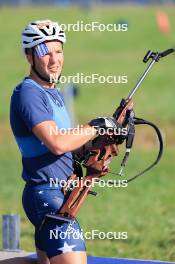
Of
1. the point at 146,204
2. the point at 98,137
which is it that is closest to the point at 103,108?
the point at 146,204

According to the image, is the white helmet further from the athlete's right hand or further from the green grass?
the green grass

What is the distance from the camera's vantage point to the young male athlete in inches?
210

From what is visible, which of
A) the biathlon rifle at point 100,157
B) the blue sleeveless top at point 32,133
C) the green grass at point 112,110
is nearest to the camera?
the blue sleeveless top at point 32,133

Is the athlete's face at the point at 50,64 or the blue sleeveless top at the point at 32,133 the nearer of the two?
the blue sleeveless top at the point at 32,133

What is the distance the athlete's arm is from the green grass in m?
3.82

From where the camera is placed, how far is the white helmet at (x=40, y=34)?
5.61 meters

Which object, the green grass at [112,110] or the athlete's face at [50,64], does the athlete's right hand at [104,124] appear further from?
the green grass at [112,110]

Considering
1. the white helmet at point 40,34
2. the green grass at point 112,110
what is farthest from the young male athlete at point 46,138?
the green grass at point 112,110

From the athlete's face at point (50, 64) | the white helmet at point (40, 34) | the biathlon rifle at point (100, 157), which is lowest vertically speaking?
the biathlon rifle at point (100, 157)

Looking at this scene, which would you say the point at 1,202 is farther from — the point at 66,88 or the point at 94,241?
the point at 66,88

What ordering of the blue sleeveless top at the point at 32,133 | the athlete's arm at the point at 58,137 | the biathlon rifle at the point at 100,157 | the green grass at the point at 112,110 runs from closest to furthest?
the athlete's arm at the point at 58,137
the blue sleeveless top at the point at 32,133
the biathlon rifle at the point at 100,157
the green grass at the point at 112,110

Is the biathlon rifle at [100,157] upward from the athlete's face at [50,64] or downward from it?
downward

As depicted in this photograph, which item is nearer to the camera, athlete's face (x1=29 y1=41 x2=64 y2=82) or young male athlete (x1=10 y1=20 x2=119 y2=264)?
young male athlete (x1=10 y1=20 x2=119 y2=264)

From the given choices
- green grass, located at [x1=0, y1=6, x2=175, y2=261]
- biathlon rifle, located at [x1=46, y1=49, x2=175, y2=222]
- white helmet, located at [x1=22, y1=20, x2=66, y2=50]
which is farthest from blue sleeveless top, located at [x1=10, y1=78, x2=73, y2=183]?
green grass, located at [x1=0, y1=6, x2=175, y2=261]
